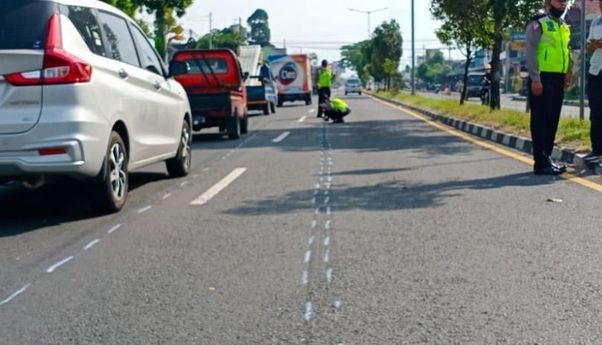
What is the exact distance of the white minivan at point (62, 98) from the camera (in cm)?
677

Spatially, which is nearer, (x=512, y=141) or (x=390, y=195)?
(x=390, y=195)

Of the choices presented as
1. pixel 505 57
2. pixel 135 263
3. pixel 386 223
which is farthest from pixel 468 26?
pixel 505 57

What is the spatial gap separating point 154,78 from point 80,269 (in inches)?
151

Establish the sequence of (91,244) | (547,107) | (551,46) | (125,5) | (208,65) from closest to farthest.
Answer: (91,244) < (551,46) < (547,107) < (208,65) < (125,5)

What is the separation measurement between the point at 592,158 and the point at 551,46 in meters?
1.41

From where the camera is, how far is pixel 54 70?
22.3ft

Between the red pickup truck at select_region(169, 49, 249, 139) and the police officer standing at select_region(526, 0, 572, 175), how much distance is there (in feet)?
24.3

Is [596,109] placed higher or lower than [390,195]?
higher

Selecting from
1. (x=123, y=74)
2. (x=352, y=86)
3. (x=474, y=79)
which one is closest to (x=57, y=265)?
(x=123, y=74)

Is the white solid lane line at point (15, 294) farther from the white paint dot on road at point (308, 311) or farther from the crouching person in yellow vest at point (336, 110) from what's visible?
the crouching person in yellow vest at point (336, 110)

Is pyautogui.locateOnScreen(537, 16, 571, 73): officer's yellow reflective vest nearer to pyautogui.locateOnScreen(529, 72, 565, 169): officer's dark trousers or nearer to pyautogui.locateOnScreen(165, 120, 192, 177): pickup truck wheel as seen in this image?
pyautogui.locateOnScreen(529, 72, 565, 169): officer's dark trousers

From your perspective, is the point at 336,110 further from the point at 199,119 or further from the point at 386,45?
the point at 386,45

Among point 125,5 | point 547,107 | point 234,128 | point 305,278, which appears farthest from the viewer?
point 125,5

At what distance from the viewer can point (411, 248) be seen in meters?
6.02
